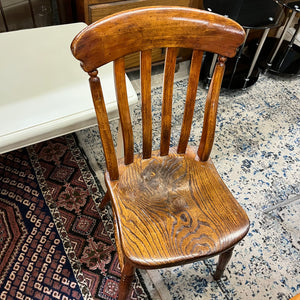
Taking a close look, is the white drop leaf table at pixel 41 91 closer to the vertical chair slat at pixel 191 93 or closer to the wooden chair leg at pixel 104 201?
the vertical chair slat at pixel 191 93

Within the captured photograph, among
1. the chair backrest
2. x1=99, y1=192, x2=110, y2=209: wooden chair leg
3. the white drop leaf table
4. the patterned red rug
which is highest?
the chair backrest

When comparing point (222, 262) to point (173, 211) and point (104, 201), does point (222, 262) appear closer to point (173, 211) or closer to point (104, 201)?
point (173, 211)

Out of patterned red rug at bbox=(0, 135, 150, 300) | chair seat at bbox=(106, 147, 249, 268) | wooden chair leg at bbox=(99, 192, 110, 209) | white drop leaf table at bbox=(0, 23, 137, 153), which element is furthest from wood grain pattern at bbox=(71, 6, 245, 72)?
patterned red rug at bbox=(0, 135, 150, 300)

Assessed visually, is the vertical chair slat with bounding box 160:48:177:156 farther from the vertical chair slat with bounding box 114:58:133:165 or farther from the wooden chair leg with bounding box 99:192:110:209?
the wooden chair leg with bounding box 99:192:110:209

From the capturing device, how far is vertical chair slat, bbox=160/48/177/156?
33.9 inches

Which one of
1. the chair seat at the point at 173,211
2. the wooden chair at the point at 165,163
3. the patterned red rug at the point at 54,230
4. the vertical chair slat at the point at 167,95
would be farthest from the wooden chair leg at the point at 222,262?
the vertical chair slat at the point at 167,95

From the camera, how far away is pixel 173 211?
3.16 feet

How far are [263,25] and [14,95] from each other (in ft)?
4.03

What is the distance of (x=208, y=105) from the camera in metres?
0.96

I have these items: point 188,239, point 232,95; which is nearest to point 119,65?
point 188,239

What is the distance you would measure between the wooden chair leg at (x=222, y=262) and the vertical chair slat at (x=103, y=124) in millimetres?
451

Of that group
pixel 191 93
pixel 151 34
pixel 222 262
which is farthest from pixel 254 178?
pixel 151 34

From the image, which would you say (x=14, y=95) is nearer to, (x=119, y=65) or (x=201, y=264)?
(x=119, y=65)

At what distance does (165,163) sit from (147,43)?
419 millimetres
